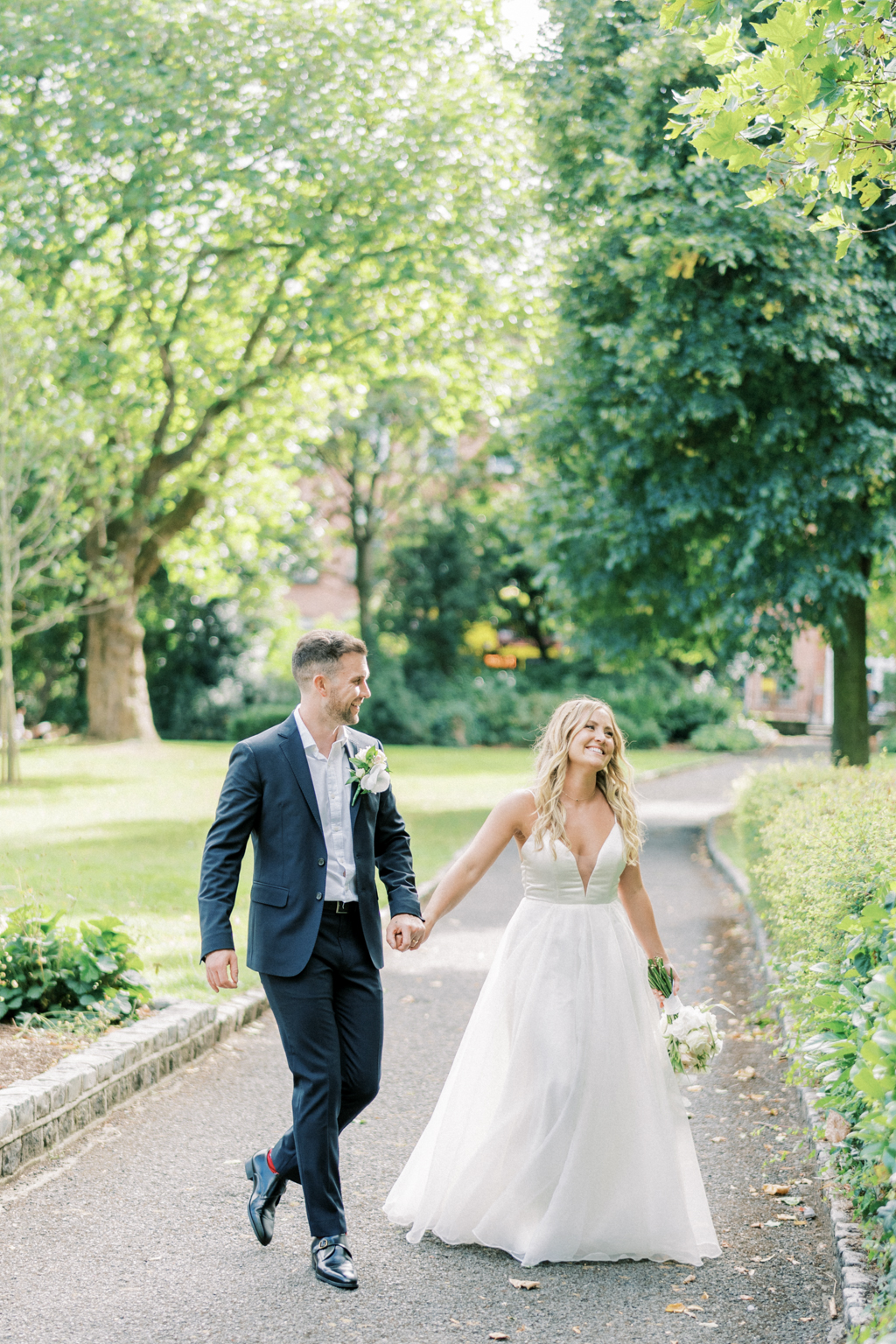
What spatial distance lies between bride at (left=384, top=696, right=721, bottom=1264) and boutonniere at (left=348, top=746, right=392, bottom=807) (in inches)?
23.0

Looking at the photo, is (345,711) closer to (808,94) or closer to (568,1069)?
(568,1069)

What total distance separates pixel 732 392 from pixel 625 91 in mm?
3554

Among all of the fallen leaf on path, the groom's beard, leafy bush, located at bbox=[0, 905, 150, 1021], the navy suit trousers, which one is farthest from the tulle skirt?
leafy bush, located at bbox=[0, 905, 150, 1021]

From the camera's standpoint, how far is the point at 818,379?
12.9 meters

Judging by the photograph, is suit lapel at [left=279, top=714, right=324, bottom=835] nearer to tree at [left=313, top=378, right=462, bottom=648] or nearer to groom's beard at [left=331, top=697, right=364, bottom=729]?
groom's beard at [left=331, top=697, right=364, bottom=729]

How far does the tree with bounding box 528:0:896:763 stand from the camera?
12109mm

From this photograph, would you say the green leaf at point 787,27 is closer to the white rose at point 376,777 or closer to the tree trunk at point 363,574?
the white rose at point 376,777

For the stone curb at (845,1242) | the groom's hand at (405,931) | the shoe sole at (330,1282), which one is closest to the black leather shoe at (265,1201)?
the shoe sole at (330,1282)

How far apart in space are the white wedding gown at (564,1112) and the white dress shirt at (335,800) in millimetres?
732

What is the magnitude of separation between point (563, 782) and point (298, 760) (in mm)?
1032

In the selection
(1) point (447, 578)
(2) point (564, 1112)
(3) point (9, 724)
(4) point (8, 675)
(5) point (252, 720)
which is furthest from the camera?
(1) point (447, 578)

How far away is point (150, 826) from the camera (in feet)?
51.0

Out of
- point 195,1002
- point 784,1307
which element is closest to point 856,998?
point 784,1307

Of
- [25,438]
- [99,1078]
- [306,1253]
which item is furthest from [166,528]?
[306,1253]
